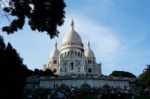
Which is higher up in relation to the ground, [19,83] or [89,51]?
[89,51]

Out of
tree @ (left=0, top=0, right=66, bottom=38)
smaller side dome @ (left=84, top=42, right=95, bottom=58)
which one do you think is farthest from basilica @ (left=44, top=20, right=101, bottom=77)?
tree @ (left=0, top=0, right=66, bottom=38)

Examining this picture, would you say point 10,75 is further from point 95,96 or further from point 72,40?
point 72,40

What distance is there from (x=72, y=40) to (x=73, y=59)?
Answer: 6604mm

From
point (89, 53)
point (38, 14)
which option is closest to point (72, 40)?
point (89, 53)

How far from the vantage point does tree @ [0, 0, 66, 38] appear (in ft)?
39.2

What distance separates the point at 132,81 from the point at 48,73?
902 inches

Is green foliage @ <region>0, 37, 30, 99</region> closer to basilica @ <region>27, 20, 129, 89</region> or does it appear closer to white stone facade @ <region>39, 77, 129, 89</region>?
white stone facade @ <region>39, 77, 129, 89</region>

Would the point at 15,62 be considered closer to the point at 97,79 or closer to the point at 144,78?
the point at 144,78

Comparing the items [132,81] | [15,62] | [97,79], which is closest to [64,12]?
[15,62]

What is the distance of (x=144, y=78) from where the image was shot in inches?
2923

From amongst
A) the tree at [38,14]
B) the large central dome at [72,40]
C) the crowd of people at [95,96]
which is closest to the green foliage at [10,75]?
the crowd of people at [95,96]

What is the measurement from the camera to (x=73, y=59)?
120438mm

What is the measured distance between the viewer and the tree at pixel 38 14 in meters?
12.0

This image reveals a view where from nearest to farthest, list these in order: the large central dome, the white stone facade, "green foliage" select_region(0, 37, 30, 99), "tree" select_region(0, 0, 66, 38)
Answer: "tree" select_region(0, 0, 66, 38) < "green foliage" select_region(0, 37, 30, 99) < the white stone facade < the large central dome
